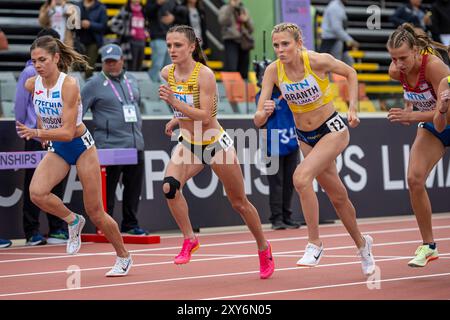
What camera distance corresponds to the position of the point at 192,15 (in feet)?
65.9

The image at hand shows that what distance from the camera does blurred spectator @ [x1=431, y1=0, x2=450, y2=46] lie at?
73.3 ft

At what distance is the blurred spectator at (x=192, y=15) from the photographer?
64.0 ft

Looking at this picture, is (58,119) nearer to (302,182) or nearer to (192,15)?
(302,182)

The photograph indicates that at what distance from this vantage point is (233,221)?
17016mm

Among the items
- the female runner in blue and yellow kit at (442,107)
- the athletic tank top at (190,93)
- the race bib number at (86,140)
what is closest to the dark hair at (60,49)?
the race bib number at (86,140)

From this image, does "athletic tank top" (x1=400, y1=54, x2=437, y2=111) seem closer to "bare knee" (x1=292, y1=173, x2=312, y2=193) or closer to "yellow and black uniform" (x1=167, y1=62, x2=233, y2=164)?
"bare knee" (x1=292, y1=173, x2=312, y2=193)

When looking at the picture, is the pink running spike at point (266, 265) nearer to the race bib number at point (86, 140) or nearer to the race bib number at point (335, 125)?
the race bib number at point (335, 125)

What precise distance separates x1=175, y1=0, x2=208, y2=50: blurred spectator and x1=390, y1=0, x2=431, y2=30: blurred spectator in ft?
15.8

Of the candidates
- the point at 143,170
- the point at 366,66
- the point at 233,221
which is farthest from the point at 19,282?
the point at 366,66

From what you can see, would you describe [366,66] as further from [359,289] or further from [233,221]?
[359,289]

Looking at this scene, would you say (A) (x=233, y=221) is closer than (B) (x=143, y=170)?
No

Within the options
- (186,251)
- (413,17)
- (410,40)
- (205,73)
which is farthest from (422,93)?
(413,17)

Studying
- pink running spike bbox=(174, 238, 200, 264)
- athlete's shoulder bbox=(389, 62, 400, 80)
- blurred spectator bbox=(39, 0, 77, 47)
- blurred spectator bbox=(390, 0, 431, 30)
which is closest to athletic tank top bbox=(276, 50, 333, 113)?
athlete's shoulder bbox=(389, 62, 400, 80)

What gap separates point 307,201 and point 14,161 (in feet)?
17.4
